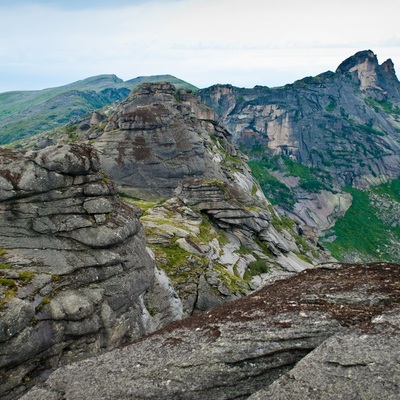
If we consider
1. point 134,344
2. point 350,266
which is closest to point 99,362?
point 134,344

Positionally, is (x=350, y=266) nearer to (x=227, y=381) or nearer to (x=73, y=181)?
(x=227, y=381)

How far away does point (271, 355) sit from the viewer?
18906 mm

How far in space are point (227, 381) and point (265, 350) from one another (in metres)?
2.55

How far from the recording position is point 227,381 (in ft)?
60.5

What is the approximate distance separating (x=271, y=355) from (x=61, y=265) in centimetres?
2102

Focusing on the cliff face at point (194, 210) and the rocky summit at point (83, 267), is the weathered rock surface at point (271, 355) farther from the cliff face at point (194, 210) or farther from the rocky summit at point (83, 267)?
the cliff face at point (194, 210)

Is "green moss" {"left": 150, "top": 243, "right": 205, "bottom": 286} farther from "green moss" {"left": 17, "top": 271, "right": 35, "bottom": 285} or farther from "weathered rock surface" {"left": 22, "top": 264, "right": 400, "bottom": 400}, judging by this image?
"weathered rock surface" {"left": 22, "top": 264, "right": 400, "bottom": 400}

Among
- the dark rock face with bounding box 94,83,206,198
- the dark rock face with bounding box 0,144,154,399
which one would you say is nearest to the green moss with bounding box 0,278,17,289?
the dark rock face with bounding box 0,144,154,399

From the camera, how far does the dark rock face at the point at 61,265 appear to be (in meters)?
26.6

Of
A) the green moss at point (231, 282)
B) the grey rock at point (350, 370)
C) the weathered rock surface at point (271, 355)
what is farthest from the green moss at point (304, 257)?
the grey rock at point (350, 370)

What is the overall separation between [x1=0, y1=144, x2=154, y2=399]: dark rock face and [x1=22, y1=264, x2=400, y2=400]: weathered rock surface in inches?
246

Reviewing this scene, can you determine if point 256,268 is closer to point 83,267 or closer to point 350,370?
point 83,267

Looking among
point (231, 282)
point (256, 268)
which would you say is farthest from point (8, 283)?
point (256, 268)

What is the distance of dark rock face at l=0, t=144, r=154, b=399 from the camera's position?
26.6 m
